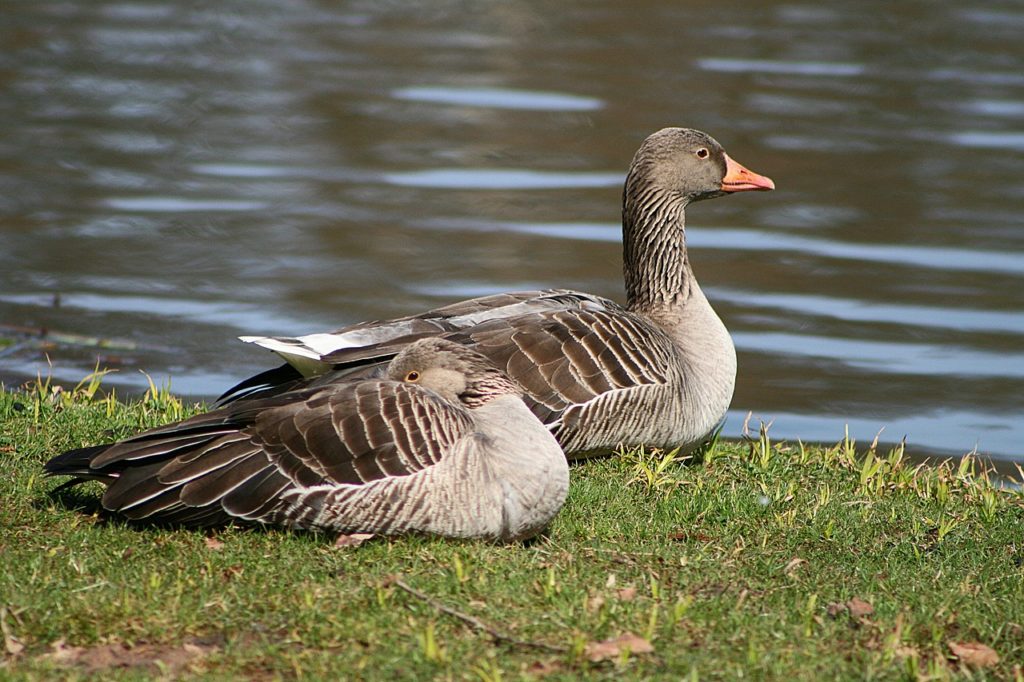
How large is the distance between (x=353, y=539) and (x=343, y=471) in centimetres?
32

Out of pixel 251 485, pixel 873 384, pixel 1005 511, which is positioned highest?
pixel 251 485

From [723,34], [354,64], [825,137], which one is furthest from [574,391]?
[723,34]

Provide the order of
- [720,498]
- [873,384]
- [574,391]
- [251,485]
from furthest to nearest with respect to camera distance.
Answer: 1. [873,384]
2. [574,391]
3. [720,498]
4. [251,485]

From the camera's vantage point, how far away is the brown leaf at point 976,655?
527cm

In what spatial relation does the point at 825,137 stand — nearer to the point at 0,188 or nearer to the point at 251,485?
the point at 0,188

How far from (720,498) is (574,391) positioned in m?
1.21

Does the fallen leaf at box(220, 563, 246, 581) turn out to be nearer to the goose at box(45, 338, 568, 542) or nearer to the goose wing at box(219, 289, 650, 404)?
the goose at box(45, 338, 568, 542)

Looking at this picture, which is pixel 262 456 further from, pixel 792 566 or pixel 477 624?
pixel 792 566

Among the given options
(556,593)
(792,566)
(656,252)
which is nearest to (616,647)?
(556,593)

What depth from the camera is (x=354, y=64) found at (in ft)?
80.2

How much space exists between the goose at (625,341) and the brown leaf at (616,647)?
258 cm

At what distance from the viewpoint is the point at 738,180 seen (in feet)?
31.2

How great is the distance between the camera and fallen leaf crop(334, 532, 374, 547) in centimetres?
611

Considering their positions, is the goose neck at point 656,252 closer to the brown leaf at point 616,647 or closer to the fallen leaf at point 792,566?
the fallen leaf at point 792,566
